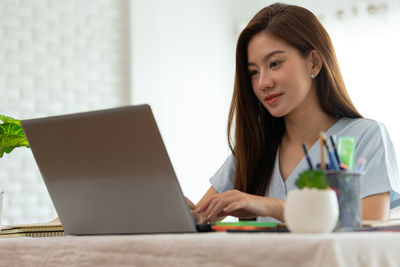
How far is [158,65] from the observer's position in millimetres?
3578

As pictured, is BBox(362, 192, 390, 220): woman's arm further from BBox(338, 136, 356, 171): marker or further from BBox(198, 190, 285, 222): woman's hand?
BBox(338, 136, 356, 171): marker

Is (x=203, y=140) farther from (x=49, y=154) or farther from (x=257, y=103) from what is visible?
(x=49, y=154)

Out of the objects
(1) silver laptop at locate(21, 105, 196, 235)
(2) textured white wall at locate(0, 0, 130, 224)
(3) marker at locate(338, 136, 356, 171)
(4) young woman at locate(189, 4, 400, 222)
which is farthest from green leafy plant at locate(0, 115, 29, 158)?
(2) textured white wall at locate(0, 0, 130, 224)

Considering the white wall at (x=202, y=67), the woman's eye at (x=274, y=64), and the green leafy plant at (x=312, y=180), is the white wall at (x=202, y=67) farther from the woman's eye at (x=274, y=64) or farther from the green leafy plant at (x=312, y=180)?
the green leafy plant at (x=312, y=180)

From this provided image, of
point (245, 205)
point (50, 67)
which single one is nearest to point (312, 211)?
point (245, 205)

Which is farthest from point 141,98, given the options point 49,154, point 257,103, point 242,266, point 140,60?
point 242,266

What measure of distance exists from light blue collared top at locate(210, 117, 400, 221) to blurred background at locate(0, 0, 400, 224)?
155cm

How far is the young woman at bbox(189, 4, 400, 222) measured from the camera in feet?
5.28

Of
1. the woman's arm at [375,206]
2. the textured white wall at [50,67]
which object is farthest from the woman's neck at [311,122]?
the textured white wall at [50,67]

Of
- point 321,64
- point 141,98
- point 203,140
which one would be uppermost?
point 321,64

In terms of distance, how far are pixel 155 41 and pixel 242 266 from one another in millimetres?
2910

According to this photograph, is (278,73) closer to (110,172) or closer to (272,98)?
(272,98)

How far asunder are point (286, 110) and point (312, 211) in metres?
0.90

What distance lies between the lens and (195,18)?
12.9 feet
